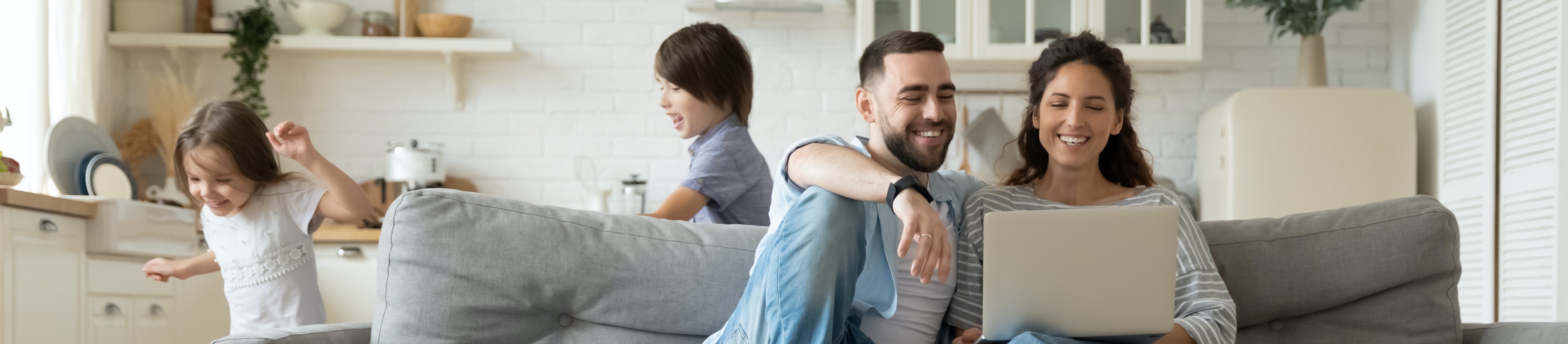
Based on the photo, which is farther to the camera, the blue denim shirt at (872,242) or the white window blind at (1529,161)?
the white window blind at (1529,161)

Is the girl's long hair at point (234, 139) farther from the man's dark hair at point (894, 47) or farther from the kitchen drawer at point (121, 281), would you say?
the man's dark hair at point (894, 47)

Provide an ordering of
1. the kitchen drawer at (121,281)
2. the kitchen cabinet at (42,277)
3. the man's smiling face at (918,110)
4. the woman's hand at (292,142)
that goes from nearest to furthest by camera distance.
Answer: the man's smiling face at (918,110) < the woman's hand at (292,142) < the kitchen cabinet at (42,277) < the kitchen drawer at (121,281)

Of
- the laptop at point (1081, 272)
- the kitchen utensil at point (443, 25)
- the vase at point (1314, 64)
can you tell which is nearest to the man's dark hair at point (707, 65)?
the laptop at point (1081, 272)

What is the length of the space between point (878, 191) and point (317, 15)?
2.98 m

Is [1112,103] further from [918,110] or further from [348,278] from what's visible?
[348,278]

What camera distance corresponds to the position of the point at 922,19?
3486mm

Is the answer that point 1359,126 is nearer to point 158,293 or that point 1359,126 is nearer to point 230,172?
point 230,172

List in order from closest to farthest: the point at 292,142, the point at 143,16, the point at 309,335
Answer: the point at 309,335 < the point at 292,142 < the point at 143,16

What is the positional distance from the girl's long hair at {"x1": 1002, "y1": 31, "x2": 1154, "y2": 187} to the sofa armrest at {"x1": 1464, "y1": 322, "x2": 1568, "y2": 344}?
1.80ft

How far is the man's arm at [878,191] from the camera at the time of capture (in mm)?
1195

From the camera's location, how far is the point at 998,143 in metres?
3.76

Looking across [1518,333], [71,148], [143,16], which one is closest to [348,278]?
[71,148]

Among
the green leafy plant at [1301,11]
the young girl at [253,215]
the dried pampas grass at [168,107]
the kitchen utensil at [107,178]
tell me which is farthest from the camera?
the dried pampas grass at [168,107]

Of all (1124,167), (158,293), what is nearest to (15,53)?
(158,293)
